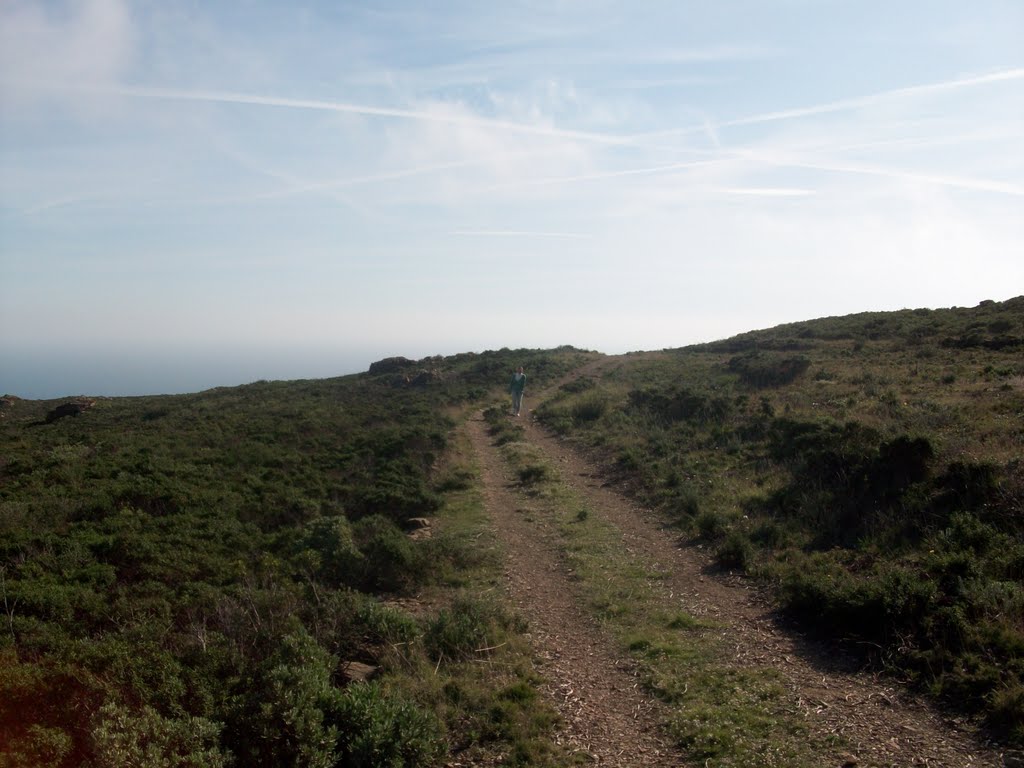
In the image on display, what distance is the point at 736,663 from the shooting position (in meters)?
6.95

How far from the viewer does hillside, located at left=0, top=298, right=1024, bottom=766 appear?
4945 millimetres

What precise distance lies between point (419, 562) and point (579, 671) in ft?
12.9

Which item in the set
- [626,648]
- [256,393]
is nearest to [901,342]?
[626,648]

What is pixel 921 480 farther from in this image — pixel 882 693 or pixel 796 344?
pixel 796 344

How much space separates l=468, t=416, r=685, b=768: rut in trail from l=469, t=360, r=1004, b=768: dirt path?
1cm

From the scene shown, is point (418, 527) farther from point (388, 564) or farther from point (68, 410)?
point (68, 410)

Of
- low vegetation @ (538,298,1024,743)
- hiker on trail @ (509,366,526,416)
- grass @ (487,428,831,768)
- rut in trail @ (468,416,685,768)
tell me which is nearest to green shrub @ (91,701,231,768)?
rut in trail @ (468,416,685,768)

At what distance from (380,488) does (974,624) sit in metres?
12.0

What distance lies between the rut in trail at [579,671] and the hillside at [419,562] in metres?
0.23

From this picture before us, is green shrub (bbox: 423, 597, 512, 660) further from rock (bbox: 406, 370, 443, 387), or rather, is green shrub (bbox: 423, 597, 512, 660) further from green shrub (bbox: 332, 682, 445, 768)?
rock (bbox: 406, 370, 443, 387)

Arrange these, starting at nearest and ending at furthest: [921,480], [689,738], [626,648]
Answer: [689,738] < [626,648] < [921,480]

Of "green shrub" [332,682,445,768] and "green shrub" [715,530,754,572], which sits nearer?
"green shrub" [332,682,445,768]

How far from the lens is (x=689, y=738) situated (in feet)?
18.4

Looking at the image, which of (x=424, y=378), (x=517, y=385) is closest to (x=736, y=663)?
(x=517, y=385)
